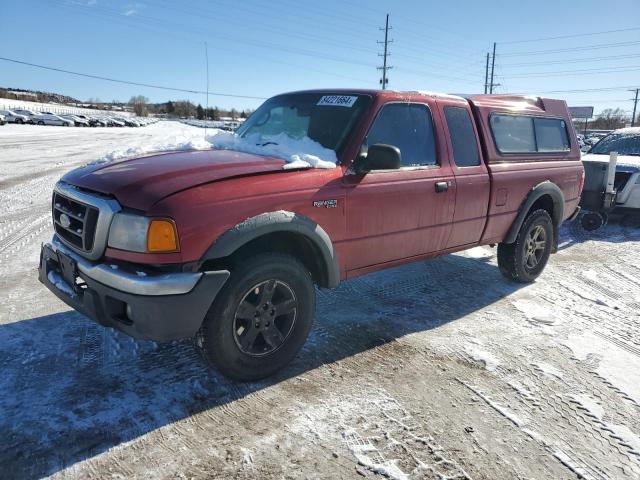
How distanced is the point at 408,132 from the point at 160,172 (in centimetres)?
207

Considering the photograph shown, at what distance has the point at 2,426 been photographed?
2.54 metres

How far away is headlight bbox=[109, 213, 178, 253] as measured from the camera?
261cm

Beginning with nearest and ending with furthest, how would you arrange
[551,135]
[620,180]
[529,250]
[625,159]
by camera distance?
1. [529,250]
2. [551,135]
3. [620,180]
4. [625,159]

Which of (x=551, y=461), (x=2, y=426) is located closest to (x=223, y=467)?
(x=2, y=426)

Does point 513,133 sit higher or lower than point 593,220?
higher

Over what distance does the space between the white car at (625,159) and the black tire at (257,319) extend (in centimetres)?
743

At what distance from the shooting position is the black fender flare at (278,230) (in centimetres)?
276

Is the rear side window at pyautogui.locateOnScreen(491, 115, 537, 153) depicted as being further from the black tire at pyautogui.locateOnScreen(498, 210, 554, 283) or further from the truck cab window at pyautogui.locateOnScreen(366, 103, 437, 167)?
the truck cab window at pyautogui.locateOnScreen(366, 103, 437, 167)

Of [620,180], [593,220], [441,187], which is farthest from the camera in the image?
[620,180]

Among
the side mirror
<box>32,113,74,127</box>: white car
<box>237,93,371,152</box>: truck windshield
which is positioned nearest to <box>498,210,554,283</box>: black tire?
the side mirror

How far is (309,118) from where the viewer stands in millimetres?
3908

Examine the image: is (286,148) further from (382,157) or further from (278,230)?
(278,230)

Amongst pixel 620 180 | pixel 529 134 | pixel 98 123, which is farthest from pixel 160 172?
pixel 98 123

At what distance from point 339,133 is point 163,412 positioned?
90.8 inches
